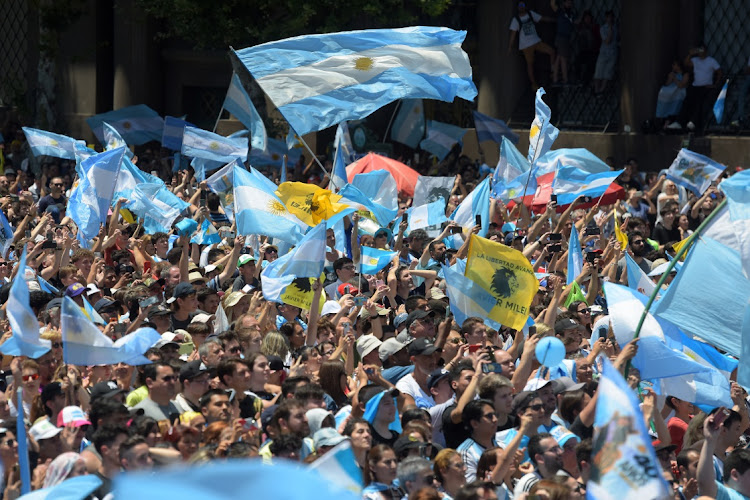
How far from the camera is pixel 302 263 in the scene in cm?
1070

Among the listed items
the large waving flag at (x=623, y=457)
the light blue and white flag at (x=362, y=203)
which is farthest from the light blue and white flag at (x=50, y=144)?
the large waving flag at (x=623, y=457)

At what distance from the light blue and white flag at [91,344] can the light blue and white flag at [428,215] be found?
6.74 metres

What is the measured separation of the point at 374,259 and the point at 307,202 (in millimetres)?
789

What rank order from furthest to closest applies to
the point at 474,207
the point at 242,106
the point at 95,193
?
the point at 242,106, the point at 474,207, the point at 95,193

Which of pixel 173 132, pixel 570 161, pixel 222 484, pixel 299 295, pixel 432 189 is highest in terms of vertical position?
pixel 222 484

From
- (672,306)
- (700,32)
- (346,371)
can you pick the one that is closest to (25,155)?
(700,32)

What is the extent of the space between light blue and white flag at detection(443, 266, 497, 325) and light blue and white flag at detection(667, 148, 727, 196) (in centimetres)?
769

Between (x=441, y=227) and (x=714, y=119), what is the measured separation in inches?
372

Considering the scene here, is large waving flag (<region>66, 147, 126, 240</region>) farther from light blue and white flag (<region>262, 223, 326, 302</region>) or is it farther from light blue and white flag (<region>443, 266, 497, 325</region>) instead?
light blue and white flag (<region>443, 266, 497, 325</region>)

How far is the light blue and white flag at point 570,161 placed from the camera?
54.4 ft

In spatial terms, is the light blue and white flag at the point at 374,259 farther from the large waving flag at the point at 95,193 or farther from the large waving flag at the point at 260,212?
the large waving flag at the point at 95,193

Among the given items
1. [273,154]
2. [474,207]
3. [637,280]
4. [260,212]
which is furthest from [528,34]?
[637,280]

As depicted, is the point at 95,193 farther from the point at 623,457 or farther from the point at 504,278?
the point at 623,457

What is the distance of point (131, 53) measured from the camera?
27938mm
